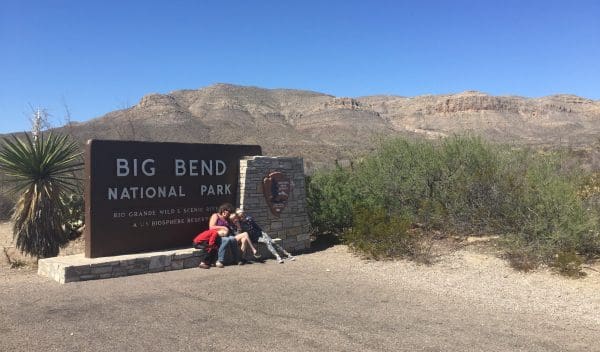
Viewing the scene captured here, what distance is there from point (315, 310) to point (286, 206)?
530 cm

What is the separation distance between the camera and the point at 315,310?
22.3 feet

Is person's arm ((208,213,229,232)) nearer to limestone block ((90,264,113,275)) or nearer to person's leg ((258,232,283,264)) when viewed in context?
person's leg ((258,232,283,264))

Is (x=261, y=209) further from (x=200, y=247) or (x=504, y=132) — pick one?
(x=504, y=132)

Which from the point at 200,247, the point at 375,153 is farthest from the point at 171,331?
the point at 375,153

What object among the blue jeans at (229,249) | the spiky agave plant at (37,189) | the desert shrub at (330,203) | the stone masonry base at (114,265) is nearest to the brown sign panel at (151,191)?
the stone masonry base at (114,265)

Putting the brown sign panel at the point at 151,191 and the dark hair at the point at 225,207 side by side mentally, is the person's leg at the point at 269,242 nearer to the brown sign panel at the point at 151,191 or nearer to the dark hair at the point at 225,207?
the dark hair at the point at 225,207

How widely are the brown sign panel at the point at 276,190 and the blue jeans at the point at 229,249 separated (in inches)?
68.0

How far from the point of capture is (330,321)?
20.6ft

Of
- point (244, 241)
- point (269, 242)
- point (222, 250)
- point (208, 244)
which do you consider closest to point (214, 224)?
point (208, 244)

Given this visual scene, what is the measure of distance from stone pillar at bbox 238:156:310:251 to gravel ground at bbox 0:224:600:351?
1.94m

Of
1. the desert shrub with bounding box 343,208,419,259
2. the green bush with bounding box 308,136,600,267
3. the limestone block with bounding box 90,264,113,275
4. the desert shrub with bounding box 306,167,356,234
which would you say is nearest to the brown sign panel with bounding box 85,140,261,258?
the limestone block with bounding box 90,264,113,275

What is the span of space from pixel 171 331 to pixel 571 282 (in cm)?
619

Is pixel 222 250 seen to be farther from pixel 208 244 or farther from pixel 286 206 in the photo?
pixel 286 206

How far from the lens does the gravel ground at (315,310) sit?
5536 mm
